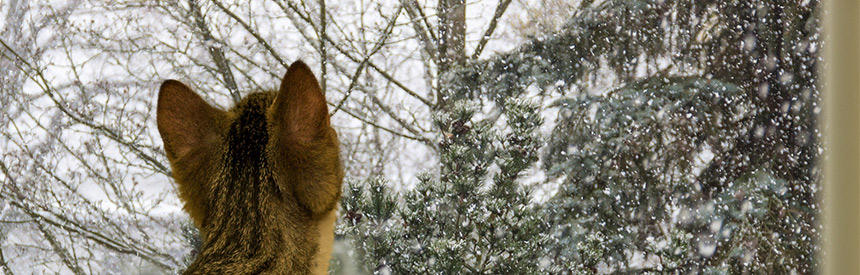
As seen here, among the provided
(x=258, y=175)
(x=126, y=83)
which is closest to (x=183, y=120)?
(x=258, y=175)

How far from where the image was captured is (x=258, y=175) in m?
0.48

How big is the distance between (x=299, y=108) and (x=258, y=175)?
0.05 m

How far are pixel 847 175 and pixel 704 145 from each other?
197mm

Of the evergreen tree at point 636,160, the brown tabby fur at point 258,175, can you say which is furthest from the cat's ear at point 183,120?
the evergreen tree at point 636,160

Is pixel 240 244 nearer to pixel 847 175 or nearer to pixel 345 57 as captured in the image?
pixel 345 57

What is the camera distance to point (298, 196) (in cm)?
49

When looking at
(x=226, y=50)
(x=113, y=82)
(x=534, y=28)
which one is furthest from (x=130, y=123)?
(x=534, y=28)

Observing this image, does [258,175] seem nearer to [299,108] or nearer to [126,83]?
[299,108]

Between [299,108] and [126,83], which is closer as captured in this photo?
[299,108]

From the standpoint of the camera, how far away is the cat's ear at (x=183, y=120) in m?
0.49

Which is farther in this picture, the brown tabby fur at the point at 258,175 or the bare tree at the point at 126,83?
the bare tree at the point at 126,83

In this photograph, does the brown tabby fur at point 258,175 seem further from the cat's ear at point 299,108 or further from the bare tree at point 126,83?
the bare tree at point 126,83

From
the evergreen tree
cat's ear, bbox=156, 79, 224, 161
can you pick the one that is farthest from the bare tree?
cat's ear, bbox=156, 79, 224, 161

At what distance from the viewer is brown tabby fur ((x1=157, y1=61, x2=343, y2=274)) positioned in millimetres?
471
